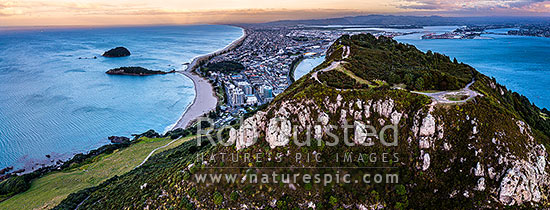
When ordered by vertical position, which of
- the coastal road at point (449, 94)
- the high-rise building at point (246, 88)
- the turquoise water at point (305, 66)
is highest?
the coastal road at point (449, 94)

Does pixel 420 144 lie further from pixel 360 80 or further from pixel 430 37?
pixel 430 37

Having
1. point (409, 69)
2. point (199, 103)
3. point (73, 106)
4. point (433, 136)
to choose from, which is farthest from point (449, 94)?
point (73, 106)

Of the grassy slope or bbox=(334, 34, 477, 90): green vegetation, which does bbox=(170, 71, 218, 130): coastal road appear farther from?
bbox=(334, 34, 477, 90): green vegetation

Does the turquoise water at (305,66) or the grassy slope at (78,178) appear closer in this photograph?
the grassy slope at (78,178)

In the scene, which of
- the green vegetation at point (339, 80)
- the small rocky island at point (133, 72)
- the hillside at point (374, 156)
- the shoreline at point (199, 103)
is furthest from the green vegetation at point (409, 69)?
the small rocky island at point (133, 72)

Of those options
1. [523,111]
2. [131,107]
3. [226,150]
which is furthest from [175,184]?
[131,107]

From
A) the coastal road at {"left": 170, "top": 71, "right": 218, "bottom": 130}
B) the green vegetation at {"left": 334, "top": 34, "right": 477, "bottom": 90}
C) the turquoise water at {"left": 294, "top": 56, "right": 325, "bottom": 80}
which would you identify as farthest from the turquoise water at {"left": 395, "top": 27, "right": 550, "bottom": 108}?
the coastal road at {"left": 170, "top": 71, "right": 218, "bottom": 130}

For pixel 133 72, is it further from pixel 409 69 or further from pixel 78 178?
pixel 409 69

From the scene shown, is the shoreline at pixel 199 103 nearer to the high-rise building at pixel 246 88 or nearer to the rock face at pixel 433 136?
the high-rise building at pixel 246 88

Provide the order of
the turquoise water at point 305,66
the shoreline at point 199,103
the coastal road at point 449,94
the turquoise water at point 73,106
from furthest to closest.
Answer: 1. the turquoise water at point 305,66
2. the shoreline at point 199,103
3. the turquoise water at point 73,106
4. the coastal road at point 449,94
